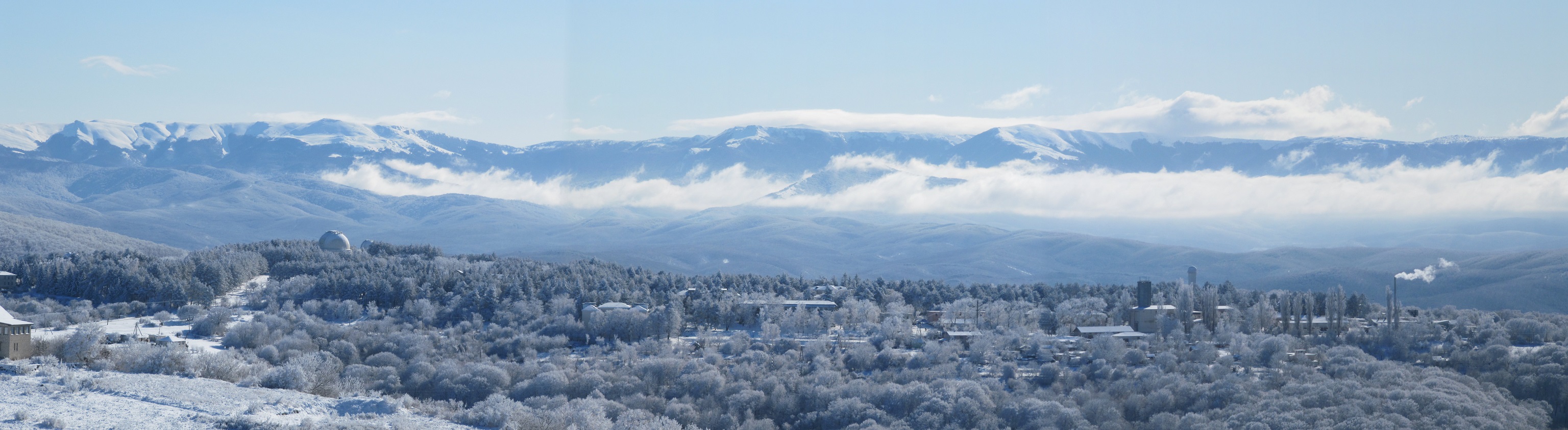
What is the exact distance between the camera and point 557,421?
138ft

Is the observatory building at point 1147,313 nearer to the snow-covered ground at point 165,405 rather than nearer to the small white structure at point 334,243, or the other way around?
the snow-covered ground at point 165,405

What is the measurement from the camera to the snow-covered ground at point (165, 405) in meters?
35.0

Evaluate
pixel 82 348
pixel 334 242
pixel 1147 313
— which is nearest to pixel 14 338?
pixel 82 348

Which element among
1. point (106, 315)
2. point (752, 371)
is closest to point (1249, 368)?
point (752, 371)

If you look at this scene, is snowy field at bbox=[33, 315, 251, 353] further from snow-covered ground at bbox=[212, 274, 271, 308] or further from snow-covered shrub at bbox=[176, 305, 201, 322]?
snow-covered ground at bbox=[212, 274, 271, 308]

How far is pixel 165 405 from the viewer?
37.9m

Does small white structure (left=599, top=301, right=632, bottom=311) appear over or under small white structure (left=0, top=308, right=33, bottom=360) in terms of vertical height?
under

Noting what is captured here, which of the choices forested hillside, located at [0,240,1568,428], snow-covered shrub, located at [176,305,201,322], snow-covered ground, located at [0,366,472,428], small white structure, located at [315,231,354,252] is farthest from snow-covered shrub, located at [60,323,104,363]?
small white structure, located at [315,231,354,252]

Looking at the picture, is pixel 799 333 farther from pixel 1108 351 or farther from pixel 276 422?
pixel 276 422

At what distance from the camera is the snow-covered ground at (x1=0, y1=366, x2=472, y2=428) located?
35000 mm

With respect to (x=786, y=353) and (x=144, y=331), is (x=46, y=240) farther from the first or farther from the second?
(x=786, y=353)

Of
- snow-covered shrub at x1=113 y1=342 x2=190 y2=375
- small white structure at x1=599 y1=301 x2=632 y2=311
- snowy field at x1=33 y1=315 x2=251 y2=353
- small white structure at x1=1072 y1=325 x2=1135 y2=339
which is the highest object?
snow-covered shrub at x1=113 y1=342 x2=190 y2=375

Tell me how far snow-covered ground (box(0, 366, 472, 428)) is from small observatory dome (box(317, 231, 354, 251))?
2932 inches

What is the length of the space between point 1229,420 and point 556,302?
4706cm
